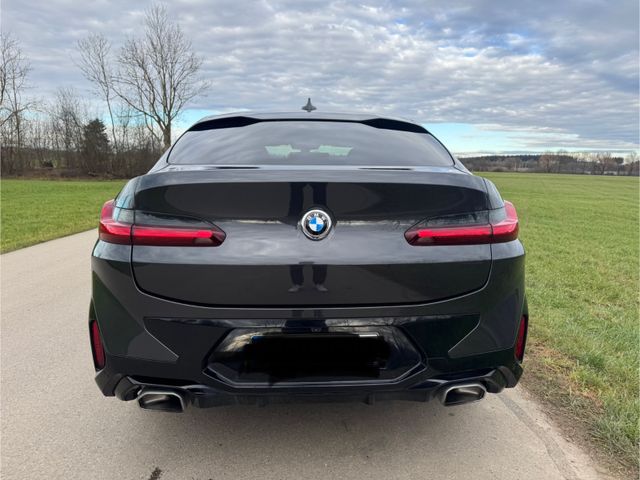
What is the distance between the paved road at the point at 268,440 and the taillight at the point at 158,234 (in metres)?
1.09

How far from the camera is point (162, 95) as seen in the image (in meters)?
38.6

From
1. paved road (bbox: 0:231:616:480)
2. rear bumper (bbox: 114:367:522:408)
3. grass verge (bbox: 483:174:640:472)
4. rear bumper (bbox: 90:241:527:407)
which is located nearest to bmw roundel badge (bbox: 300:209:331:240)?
rear bumper (bbox: 90:241:527:407)

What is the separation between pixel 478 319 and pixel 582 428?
1.20 meters

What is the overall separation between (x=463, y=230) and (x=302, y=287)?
0.70m

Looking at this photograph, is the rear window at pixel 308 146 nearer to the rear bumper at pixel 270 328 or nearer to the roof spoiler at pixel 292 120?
the roof spoiler at pixel 292 120

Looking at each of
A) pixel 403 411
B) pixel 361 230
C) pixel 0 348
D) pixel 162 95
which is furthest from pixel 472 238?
pixel 162 95

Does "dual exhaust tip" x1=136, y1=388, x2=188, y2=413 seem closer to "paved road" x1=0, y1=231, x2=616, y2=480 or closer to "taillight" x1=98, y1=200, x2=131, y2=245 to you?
"paved road" x1=0, y1=231, x2=616, y2=480

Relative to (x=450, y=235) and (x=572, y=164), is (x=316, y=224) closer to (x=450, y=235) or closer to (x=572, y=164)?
(x=450, y=235)

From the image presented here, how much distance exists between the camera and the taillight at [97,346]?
2.05 metres

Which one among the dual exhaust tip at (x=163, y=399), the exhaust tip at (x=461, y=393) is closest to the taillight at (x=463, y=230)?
the exhaust tip at (x=461, y=393)

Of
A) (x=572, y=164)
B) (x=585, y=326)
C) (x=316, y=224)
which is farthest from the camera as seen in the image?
(x=572, y=164)

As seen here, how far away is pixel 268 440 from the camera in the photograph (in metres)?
2.43

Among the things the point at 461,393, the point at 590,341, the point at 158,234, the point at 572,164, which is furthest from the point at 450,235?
the point at 572,164

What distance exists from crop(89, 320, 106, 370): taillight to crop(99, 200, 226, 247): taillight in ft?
1.31
